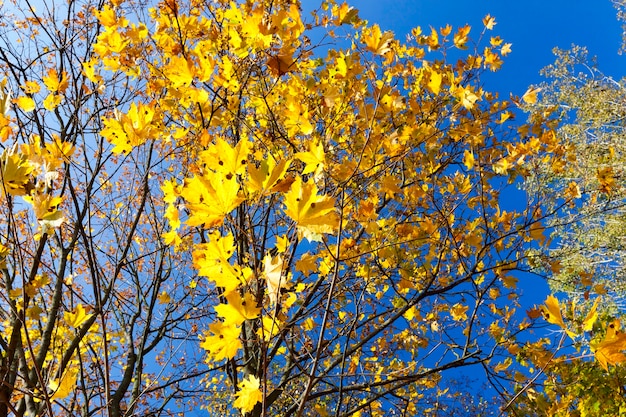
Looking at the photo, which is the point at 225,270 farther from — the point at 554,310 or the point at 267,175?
the point at 554,310

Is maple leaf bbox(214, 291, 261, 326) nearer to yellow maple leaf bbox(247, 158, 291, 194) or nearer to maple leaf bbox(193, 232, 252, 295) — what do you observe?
maple leaf bbox(193, 232, 252, 295)

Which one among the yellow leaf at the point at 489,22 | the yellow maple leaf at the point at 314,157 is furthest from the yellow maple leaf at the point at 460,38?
the yellow maple leaf at the point at 314,157

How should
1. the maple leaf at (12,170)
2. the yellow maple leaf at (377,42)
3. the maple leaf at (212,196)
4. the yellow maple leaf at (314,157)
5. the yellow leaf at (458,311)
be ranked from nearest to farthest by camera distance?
1. the maple leaf at (212,196)
2. the maple leaf at (12,170)
3. the yellow maple leaf at (314,157)
4. the yellow maple leaf at (377,42)
5. the yellow leaf at (458,311)

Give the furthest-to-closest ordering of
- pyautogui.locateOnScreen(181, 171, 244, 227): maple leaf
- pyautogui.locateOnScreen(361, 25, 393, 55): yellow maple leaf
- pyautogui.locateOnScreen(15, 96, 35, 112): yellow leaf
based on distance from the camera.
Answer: pyautogui.locateOnScreen(15, 96, 35, 112): yellow leaf, pyautogui.locateOnScreen(361, 25, 393, 55): yellow maple leaf, pyautogui.locateOnScreen(181, 171, 244, 227): maple leaf

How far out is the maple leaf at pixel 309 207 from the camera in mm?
813

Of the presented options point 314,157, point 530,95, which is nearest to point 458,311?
point 530,95

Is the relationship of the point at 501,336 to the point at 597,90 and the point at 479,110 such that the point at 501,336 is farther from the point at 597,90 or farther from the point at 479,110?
the point at 597,90

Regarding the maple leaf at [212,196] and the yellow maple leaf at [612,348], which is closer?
the maple leaf at [212,196]

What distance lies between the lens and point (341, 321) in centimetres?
305

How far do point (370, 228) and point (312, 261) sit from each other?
2.37 feet

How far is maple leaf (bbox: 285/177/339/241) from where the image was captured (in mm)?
813

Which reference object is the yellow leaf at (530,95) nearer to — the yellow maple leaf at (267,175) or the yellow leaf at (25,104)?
the yellow maple leaf at (267,175)

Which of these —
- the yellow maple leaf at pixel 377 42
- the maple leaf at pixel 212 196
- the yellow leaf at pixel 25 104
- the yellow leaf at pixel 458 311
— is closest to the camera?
the maple leaf at pixel 212 196

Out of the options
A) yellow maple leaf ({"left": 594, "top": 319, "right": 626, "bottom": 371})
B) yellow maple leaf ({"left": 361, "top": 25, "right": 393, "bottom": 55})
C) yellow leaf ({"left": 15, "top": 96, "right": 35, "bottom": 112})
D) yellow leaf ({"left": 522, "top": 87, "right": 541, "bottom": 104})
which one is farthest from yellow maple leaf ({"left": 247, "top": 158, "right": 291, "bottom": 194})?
yellow leaf ({"left": 522, "top": 87, "right": 541, "bottom": 104})
